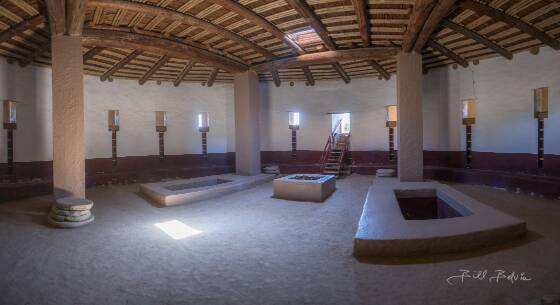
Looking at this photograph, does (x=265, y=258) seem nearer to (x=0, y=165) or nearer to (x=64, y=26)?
(x=64, y=26)

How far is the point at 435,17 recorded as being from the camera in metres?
6.82

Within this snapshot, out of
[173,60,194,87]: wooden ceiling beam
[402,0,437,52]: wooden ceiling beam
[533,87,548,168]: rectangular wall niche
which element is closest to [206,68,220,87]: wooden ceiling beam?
[173,60,194,87]: wooden ceiling beam

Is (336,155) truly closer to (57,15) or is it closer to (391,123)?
(391,123)

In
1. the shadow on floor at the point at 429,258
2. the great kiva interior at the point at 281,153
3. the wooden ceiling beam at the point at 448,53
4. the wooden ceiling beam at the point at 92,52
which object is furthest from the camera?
the wooden ceiling beam at the point at 92,52

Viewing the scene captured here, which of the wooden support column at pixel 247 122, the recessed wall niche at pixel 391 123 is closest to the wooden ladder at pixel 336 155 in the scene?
the recessed wall niche at pixel 391 123

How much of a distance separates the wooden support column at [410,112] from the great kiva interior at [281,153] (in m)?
0.04

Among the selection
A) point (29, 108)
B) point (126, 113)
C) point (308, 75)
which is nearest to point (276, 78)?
point (308, 75)

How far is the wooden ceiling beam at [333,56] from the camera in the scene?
9.56m

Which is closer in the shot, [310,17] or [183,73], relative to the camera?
[310,17]

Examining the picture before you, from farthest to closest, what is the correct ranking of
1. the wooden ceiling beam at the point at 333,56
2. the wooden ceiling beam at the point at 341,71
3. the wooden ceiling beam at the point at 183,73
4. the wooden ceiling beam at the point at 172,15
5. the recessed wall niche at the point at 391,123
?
the recessed wall niche at the point at 391,123, the wooden ceiling beam at the point at 341,71, the wooden ceiling beam at the point at 183,73, the wooden ceiling beam at the point at 333,56, the wooden ceiling beam at the point at 172,15

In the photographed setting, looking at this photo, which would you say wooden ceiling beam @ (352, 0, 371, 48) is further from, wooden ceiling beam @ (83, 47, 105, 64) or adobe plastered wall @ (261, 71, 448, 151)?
wooden ceiling beam @ (83, 47, 105, 64)

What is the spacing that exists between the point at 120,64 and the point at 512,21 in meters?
12.2

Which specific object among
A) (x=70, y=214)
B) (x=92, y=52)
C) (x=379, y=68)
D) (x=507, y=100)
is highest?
(x=92, y=52)

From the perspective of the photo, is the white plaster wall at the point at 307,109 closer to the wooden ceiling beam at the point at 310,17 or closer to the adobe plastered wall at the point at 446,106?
the adobe plastered wall at the point at 446,106
